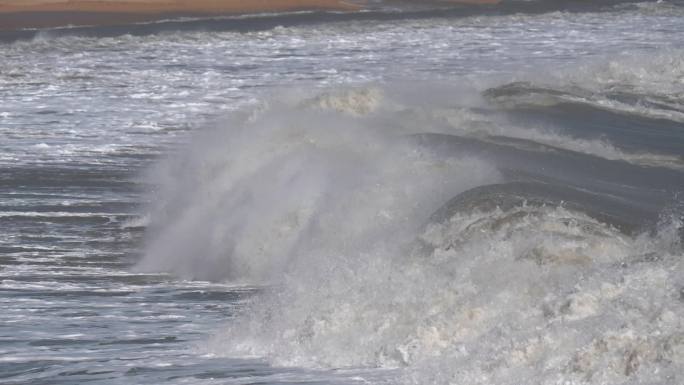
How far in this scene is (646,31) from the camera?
43.1 m

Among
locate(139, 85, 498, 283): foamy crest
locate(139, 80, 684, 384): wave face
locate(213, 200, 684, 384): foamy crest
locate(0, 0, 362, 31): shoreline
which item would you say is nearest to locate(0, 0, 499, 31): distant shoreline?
locate(0, 0, 362, 31): shoreline

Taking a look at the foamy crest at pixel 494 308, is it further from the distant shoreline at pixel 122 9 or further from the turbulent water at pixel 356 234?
the distant shoreline at pixel 122 9

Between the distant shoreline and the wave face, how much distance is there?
3061 centimetres

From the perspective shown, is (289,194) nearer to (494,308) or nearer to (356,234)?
(356,234)

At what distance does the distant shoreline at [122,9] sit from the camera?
162 feet

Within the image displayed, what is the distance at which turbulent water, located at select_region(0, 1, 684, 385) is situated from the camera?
29.3 ft

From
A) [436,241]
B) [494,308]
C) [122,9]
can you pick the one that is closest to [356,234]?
[436,241]

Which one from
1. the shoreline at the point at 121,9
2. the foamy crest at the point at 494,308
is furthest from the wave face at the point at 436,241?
the shoreline at the point at 121,9

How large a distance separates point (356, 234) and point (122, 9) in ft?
132

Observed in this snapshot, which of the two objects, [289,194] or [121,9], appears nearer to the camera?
[289,194]

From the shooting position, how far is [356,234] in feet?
41.2

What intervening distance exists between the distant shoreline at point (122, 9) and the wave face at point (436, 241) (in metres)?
30.6

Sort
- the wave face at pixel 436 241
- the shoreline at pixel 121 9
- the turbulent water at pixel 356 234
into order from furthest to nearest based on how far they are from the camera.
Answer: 1. the shoreline at pixel 121 9
2. the turbulent water at pixel 356 234
3. the wave face at pixel 436 241

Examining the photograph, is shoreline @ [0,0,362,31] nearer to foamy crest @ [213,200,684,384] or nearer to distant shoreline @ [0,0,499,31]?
distant shoreline @ [0,0,499,31]
